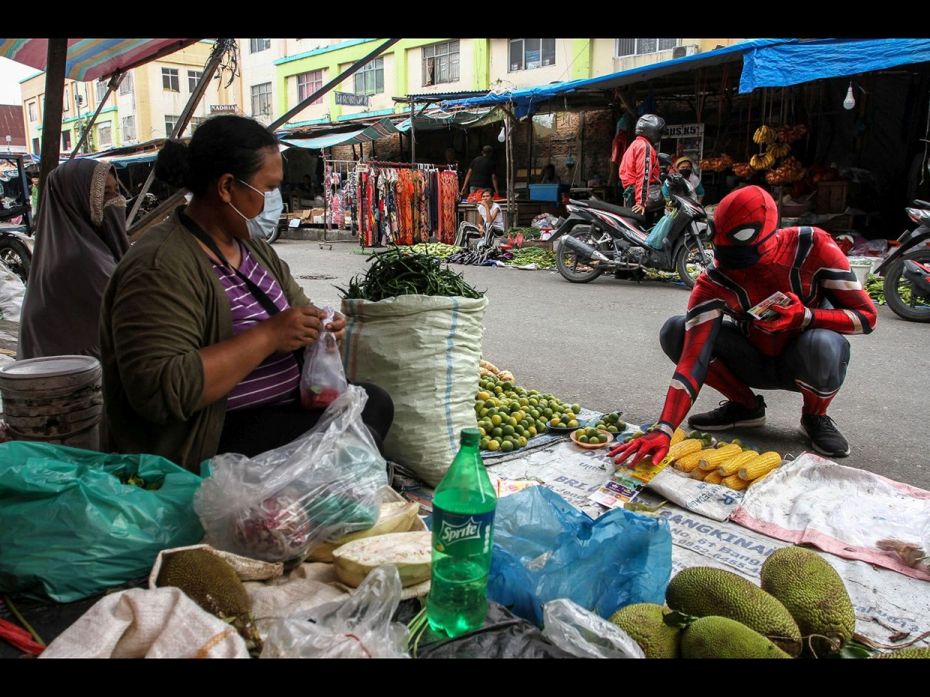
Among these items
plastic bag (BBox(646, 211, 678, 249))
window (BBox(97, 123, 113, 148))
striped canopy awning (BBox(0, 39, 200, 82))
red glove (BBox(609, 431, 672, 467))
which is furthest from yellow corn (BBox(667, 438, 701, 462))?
window (BBox(97, 123, 113, 148))

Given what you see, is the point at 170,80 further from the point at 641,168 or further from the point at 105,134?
the point at 641,168

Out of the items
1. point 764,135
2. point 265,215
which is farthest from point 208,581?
point 764,135

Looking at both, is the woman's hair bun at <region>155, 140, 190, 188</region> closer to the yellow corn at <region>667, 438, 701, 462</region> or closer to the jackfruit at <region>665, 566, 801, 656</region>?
the jackfruit at <region>665, 566, 801, 656</region>

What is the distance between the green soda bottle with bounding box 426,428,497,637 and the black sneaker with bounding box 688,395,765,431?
8.15ft

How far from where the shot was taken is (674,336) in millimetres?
3715

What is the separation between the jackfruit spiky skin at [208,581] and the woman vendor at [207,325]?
0.45 m

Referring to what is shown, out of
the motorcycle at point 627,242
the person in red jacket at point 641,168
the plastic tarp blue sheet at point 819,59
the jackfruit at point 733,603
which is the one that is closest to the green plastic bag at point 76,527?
the jackfruit at point 733,603

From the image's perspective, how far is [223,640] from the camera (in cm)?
144

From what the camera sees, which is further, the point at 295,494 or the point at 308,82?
the point at 308,82

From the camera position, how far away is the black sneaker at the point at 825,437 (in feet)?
11.2

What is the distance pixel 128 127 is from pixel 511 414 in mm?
33978
